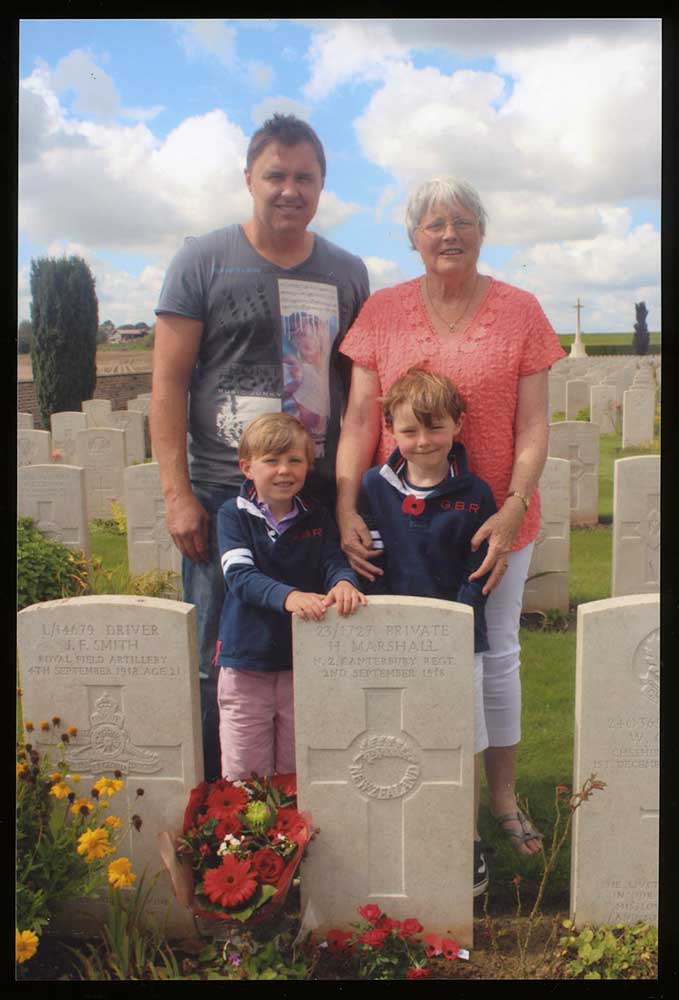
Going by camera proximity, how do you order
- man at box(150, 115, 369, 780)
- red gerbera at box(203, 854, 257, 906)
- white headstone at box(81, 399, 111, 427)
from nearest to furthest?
1. red gerbera at box(203, 854, 257, 906)
2. man at box(150, 115, 369, 780)
3. white headstone at box(81, 399, 111, 427)

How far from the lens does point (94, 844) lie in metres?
2.89

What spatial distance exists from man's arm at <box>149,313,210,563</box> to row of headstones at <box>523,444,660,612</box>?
128 inches

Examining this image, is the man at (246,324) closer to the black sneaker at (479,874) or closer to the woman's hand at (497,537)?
the woman's hand at (497,537)

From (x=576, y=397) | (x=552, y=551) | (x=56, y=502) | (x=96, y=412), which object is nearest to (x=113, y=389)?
(x=96, y=412)

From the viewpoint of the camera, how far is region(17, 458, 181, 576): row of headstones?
6.72m

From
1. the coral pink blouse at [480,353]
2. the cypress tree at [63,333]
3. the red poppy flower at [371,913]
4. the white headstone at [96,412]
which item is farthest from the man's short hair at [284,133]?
the cypress tree at [63,333]

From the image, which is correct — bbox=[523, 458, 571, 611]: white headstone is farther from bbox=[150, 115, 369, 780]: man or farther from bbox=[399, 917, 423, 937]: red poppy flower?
bbox=[399, 917, 423, 937]: red poppy flower

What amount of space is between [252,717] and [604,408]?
12750 millimetres

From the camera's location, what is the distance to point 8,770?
2939 mm

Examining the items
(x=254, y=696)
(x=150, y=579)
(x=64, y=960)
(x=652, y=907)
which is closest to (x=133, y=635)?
(x=254, y=696)

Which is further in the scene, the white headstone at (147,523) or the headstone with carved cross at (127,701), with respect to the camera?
the white headstone at (147,523)

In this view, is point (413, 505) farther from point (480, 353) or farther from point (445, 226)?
point (445, 226)

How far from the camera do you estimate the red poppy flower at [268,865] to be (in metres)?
2.80

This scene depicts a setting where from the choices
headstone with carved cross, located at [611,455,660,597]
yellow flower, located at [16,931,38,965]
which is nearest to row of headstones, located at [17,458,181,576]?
headstone with carved cross, located at [611,455,660,597]
